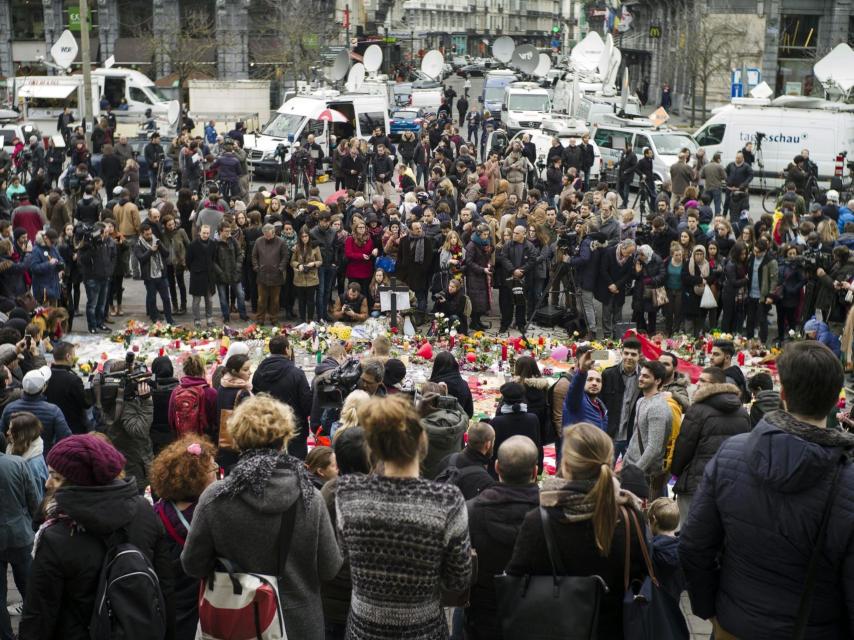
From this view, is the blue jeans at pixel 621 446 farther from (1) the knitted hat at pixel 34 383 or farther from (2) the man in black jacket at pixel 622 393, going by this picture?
(1) the knitted hat at pixel 34 383

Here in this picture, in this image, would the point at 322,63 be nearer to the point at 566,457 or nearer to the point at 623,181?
the point at 623,181

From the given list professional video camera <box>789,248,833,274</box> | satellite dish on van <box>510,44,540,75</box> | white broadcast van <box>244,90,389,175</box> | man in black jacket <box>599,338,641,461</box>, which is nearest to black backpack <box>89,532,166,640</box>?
man in black jacket <box>599,338,641,461</box>

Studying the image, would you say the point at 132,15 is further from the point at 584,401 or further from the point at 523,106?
the point at 584,401

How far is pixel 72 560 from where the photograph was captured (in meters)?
4.84

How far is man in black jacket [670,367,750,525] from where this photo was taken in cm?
757

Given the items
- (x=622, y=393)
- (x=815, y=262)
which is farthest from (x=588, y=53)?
(x=622, y=393)

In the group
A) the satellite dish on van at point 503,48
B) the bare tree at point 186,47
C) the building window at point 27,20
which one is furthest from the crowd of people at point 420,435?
the building window at point 27,20

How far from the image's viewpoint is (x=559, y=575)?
4633mm

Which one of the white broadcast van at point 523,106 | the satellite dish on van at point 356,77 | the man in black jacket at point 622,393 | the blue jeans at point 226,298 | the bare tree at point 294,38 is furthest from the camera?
the bare tree at point 294,38

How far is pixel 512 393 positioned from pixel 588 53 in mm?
34394

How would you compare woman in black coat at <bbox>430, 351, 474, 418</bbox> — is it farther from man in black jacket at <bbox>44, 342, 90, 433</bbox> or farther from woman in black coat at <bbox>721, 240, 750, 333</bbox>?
woman in black coat at <bbox>721, 240, 750, 333</bbox>

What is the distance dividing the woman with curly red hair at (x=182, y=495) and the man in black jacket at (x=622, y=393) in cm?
483

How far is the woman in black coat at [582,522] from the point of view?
181 inches

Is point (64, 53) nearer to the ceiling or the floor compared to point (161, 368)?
nearer to the ceiling
